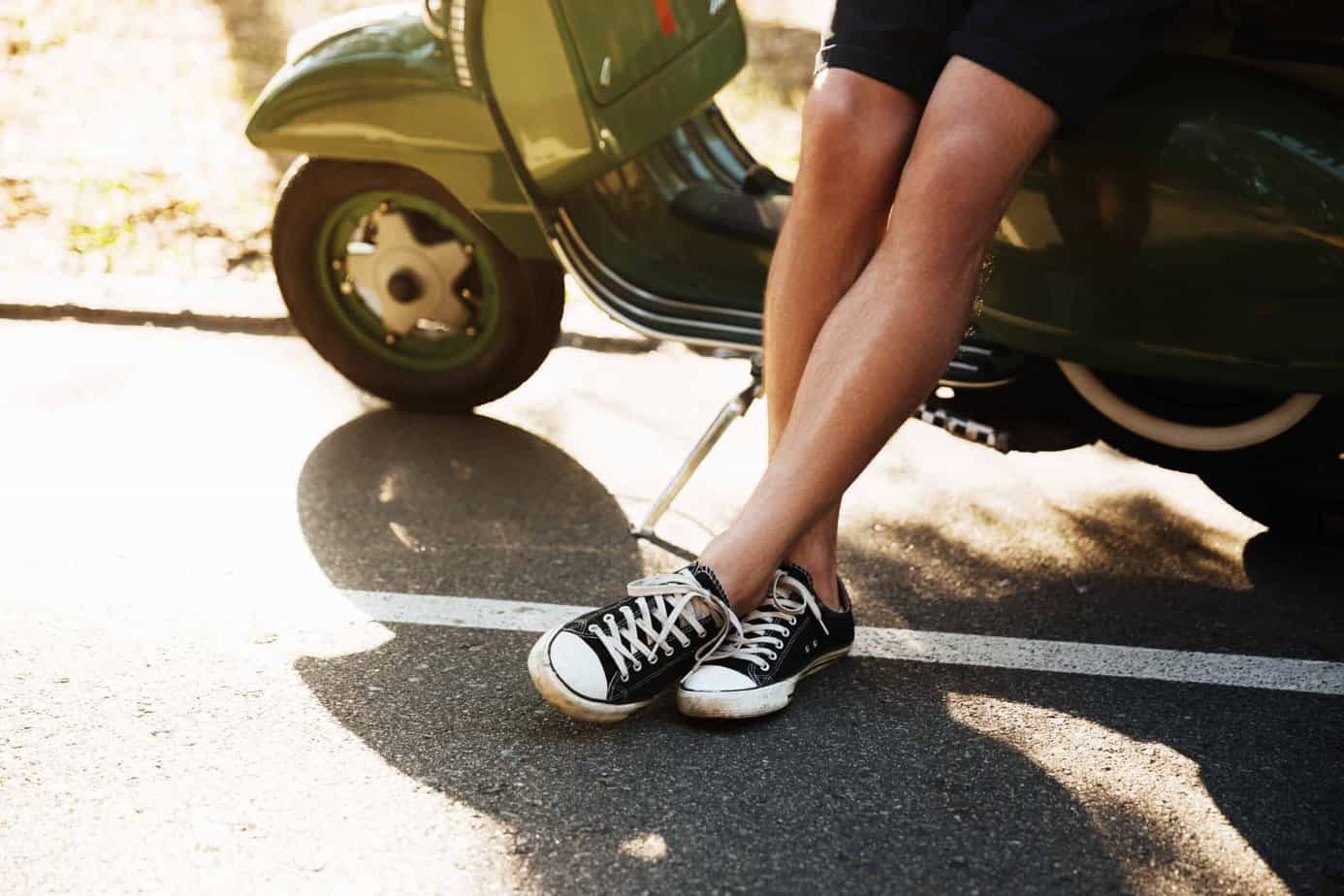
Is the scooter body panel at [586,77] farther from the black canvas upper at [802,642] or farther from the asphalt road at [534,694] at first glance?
the black canvas upper at [802,642]

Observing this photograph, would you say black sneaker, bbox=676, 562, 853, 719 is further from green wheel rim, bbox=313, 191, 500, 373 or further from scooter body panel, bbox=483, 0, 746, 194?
green wheel rim, bbox=313, 191, 500, 373

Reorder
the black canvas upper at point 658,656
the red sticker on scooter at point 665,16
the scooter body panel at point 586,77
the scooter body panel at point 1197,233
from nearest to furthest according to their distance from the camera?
1. the black canvas upper at point 658,656
2. the scooter body panel at point 1197,233
3. the scooter body panel at point 586,77
4. the red sticker on scooter at point 665,16

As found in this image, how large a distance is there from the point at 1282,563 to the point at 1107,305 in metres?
0.71

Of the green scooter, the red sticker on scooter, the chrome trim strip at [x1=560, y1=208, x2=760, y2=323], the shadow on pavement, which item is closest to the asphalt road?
the shadow on pavement

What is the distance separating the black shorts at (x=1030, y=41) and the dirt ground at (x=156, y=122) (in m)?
2.59

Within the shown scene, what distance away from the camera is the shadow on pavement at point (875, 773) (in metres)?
1.68

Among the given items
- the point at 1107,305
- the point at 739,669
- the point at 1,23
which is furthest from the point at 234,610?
the point at 1,23

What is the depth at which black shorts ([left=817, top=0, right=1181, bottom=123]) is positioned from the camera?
5.94 ft

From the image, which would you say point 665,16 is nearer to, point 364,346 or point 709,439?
point 709,439

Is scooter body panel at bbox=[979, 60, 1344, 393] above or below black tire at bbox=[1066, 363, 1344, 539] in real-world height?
above

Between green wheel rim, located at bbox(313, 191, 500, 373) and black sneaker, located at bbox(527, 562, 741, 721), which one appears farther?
green wheel rim, located at bbox(313, 191, 500, 373)

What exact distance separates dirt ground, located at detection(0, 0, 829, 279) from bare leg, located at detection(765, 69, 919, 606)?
2.42 metres

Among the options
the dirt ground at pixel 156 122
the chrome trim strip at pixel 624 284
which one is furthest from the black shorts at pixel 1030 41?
the dirt ground at pixel 156 122

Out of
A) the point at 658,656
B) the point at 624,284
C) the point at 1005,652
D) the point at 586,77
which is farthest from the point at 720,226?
the point at 658,656
